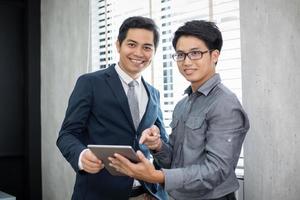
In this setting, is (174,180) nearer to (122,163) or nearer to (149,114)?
(122,163)

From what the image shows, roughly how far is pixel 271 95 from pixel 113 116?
2.64 ft

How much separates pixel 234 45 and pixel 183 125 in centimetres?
79

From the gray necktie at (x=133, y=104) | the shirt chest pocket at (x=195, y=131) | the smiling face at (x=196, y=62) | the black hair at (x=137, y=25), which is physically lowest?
the shirt chest pocket at (x=195, y=131)

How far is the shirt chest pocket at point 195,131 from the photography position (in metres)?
1.44

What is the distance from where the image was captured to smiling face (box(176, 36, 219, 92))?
149 cm

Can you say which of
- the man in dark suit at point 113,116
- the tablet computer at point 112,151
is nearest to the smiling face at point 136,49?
the man in dark suit at point 113,116

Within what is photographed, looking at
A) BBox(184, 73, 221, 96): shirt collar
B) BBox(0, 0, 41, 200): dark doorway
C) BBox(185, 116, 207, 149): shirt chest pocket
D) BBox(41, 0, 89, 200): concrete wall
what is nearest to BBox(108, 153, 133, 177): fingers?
BBox(185, 116, 207, 149): shirt chest pocket

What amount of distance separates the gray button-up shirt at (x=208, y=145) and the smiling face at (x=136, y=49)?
521 millimetres

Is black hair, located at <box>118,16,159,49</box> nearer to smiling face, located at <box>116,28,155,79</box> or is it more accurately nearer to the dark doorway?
smiling face, located at <box>116,28,155,79</box>

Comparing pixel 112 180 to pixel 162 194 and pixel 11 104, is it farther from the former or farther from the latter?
pixel 11 104

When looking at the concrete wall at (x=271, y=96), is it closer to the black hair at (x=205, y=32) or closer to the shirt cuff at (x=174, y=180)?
the black hair at (x=205, y=32)

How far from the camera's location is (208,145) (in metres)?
1.39

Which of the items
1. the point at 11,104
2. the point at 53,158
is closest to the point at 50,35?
the point at 11,104

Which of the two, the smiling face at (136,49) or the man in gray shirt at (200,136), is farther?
the smiling face at (136,49)
